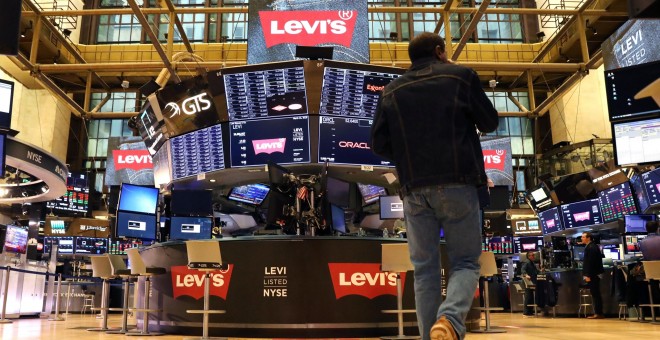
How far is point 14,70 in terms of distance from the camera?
1877 cm

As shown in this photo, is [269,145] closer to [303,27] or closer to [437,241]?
[303,27]

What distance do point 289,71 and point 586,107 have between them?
15.5 metres

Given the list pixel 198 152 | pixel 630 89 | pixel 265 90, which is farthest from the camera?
pixel 198 152

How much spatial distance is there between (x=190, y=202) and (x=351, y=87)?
2.90 m

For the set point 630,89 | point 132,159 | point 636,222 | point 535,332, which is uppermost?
point 132,159

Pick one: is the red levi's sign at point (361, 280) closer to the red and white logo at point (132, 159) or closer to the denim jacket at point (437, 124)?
the denim jacket at point (437, 124)

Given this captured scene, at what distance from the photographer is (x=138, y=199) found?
8938 mm

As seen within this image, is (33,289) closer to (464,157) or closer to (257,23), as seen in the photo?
(257,23)

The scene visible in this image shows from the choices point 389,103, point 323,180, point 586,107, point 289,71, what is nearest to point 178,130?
point 289,71

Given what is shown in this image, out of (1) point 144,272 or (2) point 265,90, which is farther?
(2) point 265,90

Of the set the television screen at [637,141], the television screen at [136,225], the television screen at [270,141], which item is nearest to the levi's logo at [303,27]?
the television screen at [270,141]

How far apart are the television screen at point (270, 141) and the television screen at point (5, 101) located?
3.69 metres

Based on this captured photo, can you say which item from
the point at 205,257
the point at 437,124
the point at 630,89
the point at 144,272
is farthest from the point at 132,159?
the point at 437,124

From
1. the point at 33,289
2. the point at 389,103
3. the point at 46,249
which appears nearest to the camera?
the point at 389,103
